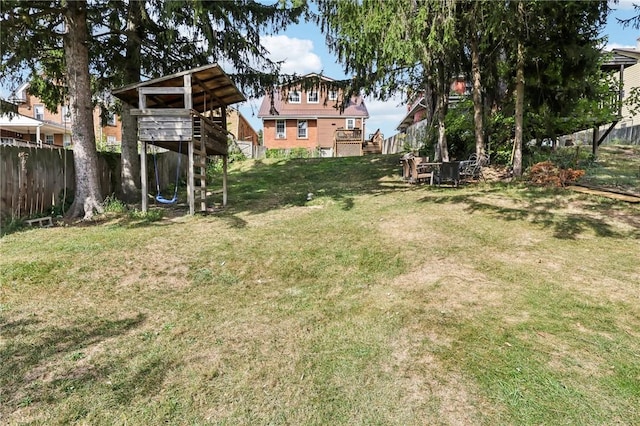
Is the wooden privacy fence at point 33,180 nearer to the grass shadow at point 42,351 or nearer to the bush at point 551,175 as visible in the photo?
the grass shadow at point 42,351

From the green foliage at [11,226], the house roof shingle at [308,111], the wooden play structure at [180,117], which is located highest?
the house roof shingle at [308,111]

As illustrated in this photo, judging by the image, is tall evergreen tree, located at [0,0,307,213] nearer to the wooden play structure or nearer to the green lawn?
the wooden play structure

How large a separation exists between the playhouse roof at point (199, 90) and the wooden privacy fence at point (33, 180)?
6.42 feet

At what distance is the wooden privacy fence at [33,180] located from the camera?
7.50 meters

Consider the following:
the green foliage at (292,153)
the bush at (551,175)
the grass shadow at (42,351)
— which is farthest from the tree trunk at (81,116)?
the green foliage at (292,153)

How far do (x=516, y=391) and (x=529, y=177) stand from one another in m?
9.64

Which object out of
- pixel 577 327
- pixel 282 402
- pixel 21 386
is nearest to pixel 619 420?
pixel 577 327

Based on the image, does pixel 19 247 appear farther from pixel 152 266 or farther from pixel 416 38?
pixel 416 38

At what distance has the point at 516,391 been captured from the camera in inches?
116

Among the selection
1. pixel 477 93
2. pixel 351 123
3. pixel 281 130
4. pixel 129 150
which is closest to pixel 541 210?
pixel 477 93

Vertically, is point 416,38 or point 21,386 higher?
point 416,38

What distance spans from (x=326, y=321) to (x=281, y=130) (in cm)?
2900

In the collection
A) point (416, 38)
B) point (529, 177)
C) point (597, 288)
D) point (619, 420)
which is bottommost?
point (619, 420)

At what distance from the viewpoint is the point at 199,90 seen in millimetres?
9781
